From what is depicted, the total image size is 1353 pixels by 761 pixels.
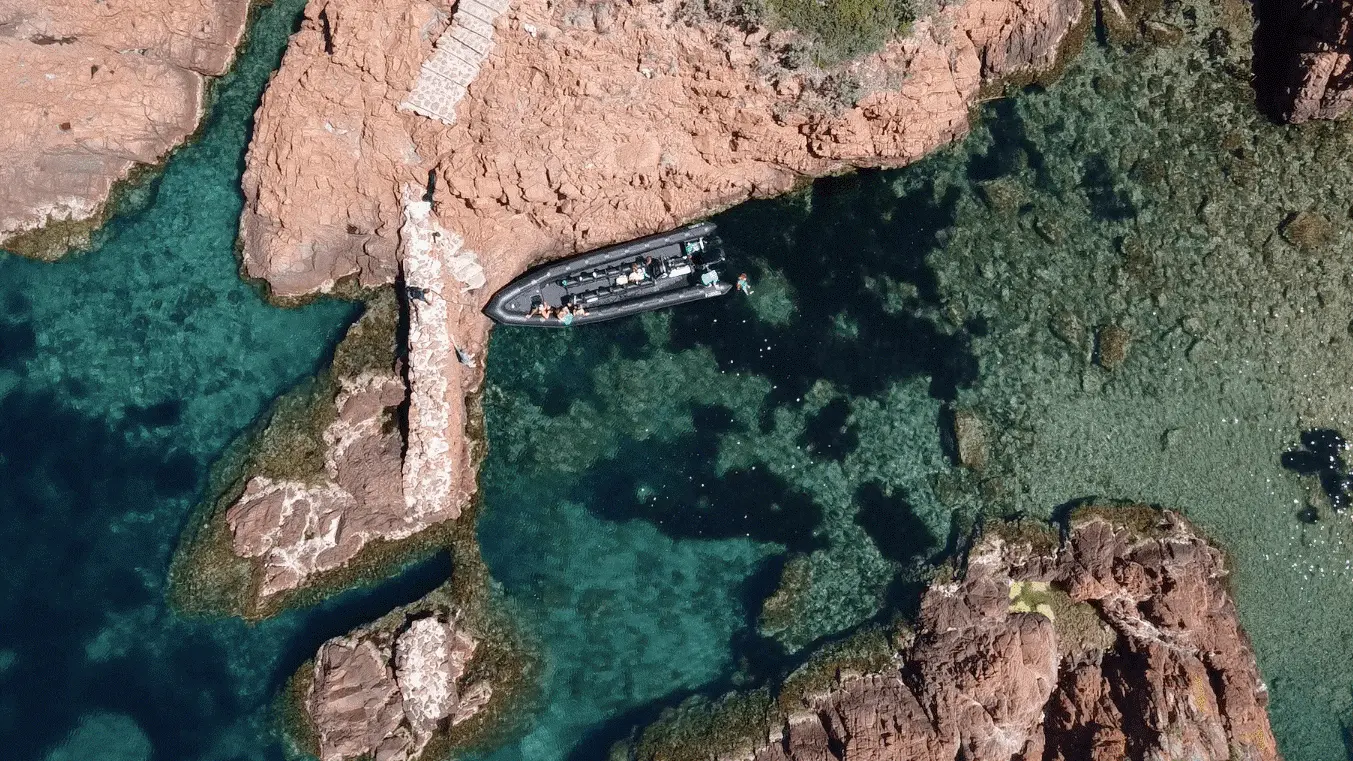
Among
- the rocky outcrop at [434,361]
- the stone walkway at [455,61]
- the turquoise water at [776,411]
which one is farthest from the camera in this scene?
the turquoise water at [776,411]

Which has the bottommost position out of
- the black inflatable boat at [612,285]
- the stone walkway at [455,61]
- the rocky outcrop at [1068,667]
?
the rocky outcrop at [1068,667]

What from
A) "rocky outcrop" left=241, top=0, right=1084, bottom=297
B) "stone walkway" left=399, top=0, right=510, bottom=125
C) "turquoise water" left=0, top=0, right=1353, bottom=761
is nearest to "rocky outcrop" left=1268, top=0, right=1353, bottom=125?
"turquoise water" left=0, top=0, right=1353, bottom=761

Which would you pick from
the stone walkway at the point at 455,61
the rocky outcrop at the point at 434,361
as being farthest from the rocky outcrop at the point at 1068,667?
the stone walkway at the point at 455,61

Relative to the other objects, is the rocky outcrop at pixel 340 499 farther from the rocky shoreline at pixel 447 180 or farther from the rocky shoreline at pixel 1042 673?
the rocky shoreline at pixel 1042 673

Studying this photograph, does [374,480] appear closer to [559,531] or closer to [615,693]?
[559,531]

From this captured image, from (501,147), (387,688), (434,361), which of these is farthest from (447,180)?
(387,688)

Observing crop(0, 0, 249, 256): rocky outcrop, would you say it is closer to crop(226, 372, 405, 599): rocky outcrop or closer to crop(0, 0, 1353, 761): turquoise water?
crop(0, 0, 1353, 761): turquoise water
